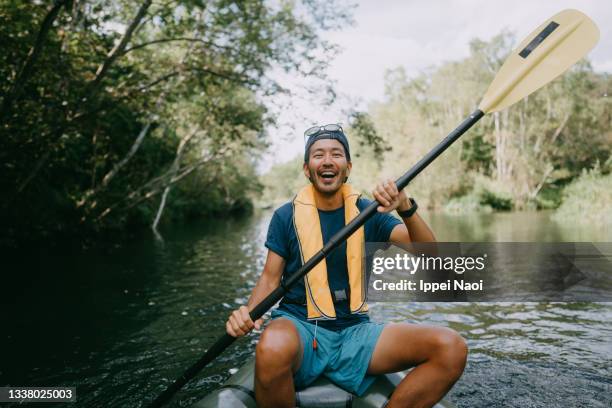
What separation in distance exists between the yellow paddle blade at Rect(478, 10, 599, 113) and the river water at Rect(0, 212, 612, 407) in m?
1.97

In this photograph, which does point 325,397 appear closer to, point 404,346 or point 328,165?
point 404,346

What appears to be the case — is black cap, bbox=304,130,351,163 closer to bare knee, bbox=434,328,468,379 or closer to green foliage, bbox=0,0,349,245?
bare knee, bbox=434,328,468,379

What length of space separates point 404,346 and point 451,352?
0.21 meters

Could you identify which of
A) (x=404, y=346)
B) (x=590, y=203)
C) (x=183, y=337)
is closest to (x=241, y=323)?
(x=404, y=346)

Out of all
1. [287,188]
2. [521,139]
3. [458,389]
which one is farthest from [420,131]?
[287,188]

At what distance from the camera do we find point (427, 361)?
80.6 inches


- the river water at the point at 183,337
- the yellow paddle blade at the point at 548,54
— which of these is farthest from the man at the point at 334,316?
the river water at the point at 183,337

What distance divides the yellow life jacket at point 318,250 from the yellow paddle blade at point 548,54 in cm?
109

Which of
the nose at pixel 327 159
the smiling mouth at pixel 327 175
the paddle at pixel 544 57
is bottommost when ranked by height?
the smiling mouth at pixel 327 175

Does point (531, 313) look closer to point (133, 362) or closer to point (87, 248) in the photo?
point (133, 362)

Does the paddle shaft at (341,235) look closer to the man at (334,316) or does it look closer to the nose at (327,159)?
the man at (334,316)

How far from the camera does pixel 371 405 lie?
212 centimetres

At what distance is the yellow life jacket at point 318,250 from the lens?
2289 millimetres

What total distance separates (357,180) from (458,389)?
33.4m
